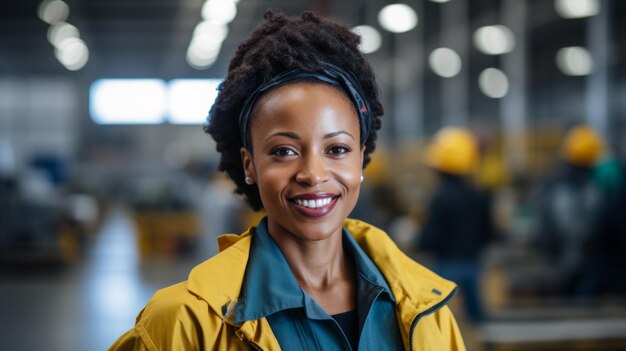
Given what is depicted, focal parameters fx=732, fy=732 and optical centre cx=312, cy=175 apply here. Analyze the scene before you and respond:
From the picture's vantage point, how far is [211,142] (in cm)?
2123

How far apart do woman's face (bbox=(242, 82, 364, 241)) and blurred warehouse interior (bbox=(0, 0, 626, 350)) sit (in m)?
0.31

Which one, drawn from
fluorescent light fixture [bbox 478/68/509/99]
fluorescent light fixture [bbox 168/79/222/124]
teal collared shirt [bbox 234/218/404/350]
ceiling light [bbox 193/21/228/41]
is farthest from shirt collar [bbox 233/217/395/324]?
fluorescent light fixture [bbox 478/68/509/99]

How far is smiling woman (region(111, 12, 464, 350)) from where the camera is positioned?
4.83 ft

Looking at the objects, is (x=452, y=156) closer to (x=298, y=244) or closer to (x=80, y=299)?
(x=298, y=244)

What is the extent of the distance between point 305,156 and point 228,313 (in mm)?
365

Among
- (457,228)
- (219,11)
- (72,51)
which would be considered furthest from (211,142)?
(457,228)

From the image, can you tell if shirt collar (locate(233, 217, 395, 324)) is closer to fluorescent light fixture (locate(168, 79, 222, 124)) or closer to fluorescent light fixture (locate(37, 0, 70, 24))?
fluorescent light fixture (locate(168, 79, 222, 124))

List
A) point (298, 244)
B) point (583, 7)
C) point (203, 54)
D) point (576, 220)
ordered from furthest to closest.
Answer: point (203, 54) < point (583, 7) < point (576, 220) < point (298, 244)

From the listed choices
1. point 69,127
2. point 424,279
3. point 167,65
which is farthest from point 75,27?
point 424,279

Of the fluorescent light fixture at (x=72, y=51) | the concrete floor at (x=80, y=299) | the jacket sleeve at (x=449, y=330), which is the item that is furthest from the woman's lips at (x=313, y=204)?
the fluorescent light fixture at (x=72, y=51)

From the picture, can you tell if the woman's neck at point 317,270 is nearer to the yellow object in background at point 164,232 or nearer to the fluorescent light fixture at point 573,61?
the yellow object in background at point 164,232

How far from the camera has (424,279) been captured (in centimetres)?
176

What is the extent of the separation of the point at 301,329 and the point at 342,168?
0.36 m

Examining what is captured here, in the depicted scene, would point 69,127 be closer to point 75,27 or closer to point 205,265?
point 75,27
